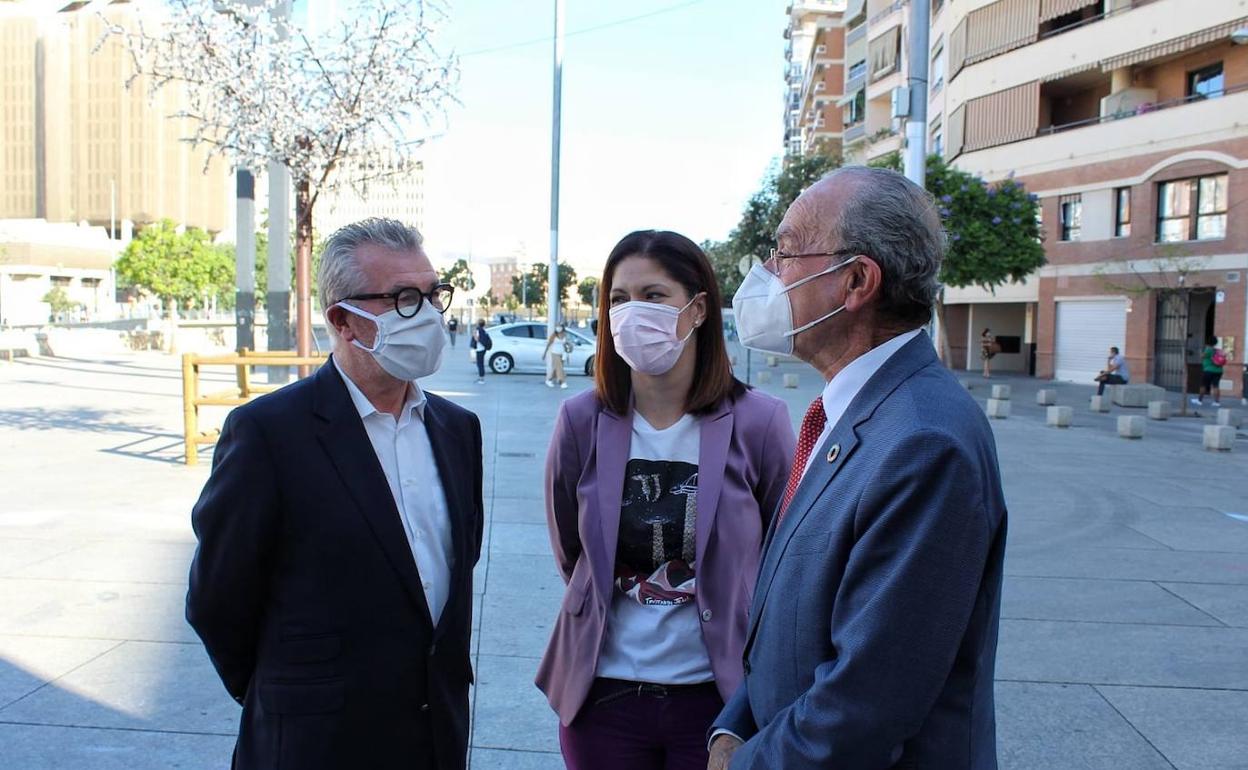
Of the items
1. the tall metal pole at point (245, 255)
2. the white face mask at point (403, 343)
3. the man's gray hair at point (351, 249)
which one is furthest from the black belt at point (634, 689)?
the tall metal pole at point (245, 255)

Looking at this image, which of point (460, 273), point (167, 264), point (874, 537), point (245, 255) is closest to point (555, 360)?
point (245, 255)

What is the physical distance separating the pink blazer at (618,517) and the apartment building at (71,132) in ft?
345

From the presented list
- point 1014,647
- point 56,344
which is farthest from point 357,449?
point 56,344

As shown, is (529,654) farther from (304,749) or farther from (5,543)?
(5,543)

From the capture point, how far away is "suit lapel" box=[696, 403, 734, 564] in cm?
258

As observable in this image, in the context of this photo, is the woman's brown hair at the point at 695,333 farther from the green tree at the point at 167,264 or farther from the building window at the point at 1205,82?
the green tree at the point at 167,264

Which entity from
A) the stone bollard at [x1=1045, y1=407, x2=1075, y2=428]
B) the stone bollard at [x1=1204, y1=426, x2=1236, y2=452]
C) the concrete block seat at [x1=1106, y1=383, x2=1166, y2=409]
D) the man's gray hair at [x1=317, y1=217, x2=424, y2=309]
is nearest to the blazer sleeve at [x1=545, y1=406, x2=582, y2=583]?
the man's gray hair at [x1=317, y1=217, x2=424, y2=309]

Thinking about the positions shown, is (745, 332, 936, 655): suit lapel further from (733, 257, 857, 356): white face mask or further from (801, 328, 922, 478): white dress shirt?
(733, 257, 857, 356): white face mask

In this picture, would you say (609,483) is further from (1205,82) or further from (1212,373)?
(1205,82)

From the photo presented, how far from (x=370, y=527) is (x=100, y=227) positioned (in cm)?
11346

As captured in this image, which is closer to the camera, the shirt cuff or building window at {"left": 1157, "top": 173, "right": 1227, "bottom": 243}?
the shirt cuff

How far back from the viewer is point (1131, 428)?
16219mm

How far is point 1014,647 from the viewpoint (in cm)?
534

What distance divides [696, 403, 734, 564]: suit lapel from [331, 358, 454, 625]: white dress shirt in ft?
2.18
